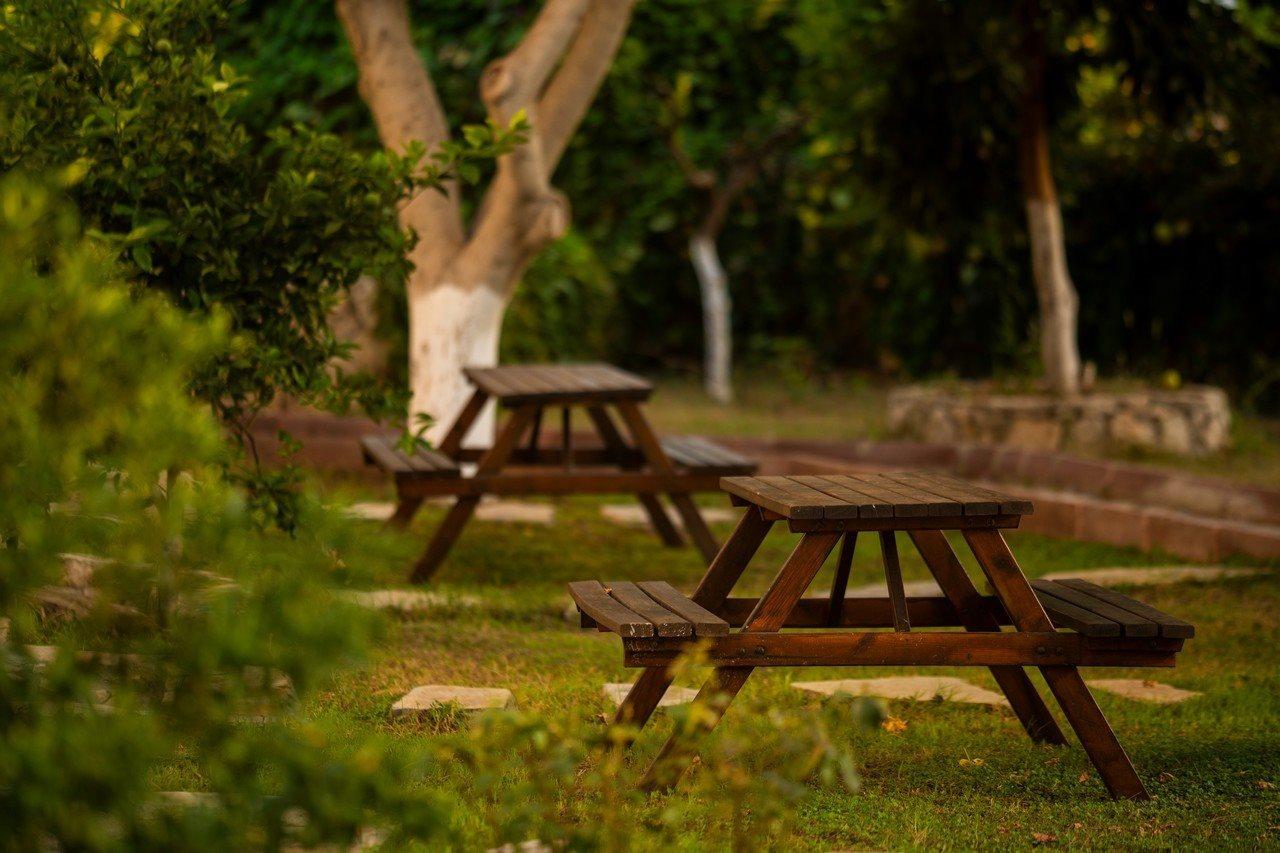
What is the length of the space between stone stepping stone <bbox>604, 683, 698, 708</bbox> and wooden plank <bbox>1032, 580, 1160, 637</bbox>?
987 mm

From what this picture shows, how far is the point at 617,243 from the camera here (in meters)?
14.4

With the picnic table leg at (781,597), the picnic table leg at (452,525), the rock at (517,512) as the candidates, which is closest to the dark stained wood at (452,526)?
the picnic table leg at (452,525)

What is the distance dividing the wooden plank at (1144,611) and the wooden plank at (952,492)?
1.48 ft

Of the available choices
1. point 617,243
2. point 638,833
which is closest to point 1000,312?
point 617,243

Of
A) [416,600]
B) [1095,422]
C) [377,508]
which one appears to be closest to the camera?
[416,600]

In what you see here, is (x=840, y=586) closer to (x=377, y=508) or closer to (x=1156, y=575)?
(x=1156, y=575)

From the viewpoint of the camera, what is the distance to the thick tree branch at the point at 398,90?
7.61 meters

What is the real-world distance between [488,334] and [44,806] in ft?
19.8

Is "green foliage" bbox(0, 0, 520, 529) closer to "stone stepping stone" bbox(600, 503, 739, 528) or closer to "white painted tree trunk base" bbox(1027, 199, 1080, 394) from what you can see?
"stone stepping stone" bbox(600, 503, 739, 528)

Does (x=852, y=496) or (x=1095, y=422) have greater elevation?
(x=852, y=496)

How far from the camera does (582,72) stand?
7.80 meters

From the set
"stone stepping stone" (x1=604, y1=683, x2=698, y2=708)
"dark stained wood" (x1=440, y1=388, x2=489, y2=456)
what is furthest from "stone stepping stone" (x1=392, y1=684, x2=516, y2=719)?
"dark stained wood" (x1=440, y1=388, x2=489, y2=456)

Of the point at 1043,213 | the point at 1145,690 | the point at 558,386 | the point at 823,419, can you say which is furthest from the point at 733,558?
the point at 823,419

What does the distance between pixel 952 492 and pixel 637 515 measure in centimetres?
444
